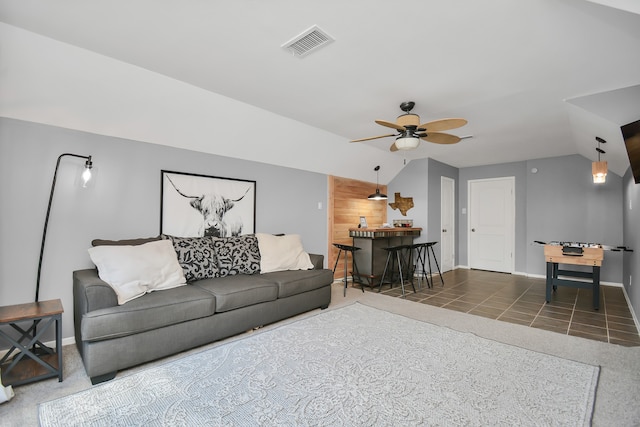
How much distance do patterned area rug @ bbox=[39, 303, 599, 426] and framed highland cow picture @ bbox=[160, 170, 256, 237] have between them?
158cm

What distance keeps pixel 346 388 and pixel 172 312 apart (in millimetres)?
1515

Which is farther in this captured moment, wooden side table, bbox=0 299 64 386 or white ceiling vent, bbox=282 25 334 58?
white ceiling vent, bbox=282 25 334 58

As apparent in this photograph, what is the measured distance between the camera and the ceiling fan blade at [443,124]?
291 centimetres

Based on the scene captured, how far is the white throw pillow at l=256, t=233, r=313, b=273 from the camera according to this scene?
3787 mm

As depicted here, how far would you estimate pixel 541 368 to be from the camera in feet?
7.95

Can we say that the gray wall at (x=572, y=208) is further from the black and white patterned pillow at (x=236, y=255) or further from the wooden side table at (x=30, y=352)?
the wooden side table at (x=30, y=352)

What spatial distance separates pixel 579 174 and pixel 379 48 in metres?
5.62

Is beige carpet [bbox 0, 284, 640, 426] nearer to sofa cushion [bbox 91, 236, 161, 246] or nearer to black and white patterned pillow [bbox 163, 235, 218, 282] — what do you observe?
black and white patterned pillow [bbox 163, 235, 218, 282]

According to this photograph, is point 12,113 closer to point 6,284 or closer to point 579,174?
point 6,284

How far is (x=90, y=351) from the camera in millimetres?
2148

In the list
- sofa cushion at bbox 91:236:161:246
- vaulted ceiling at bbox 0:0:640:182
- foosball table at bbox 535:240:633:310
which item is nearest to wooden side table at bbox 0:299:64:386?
sofa cushion at bbox 91:236:161:246

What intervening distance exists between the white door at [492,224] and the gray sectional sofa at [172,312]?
16.7ft

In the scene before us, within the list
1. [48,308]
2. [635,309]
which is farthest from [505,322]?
[48,308]

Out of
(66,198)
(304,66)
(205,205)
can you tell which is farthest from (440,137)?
(66,198)
